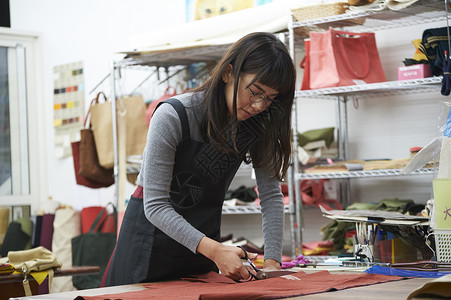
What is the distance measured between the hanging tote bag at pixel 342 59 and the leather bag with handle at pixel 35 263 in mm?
1832

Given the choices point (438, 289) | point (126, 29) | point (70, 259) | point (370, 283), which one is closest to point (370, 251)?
point (370, 283)

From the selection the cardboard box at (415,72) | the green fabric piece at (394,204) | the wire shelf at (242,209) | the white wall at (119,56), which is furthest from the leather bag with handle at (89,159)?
the cardboard box at (415,72)

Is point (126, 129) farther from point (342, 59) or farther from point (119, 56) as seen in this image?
point (342, 59)

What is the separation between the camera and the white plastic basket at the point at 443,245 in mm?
2109

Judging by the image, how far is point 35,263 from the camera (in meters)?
2.87

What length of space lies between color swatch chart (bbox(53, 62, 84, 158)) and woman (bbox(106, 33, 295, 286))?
13.3 ft

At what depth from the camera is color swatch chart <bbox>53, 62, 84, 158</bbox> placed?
600 centimetres

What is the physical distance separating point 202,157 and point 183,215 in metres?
0.18

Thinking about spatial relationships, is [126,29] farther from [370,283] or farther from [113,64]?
[370,283]

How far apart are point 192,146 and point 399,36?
8.51 feet

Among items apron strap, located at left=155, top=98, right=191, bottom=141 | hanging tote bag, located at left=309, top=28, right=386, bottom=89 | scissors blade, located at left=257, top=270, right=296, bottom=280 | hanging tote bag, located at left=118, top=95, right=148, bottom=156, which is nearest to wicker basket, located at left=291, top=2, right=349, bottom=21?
hanging tote bag, located at left=309, top=28, right=386, bottom=89

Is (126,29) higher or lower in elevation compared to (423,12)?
higher

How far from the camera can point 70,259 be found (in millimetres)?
5332

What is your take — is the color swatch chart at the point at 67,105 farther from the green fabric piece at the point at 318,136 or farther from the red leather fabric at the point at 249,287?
the red leather fabric at the point at 249,287
